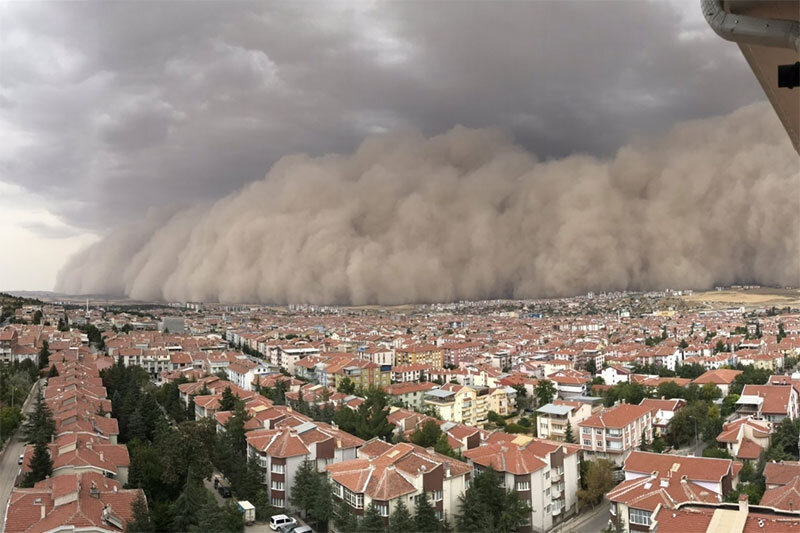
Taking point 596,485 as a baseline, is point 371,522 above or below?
above

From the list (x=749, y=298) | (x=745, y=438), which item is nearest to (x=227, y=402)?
(x=745, y=438)

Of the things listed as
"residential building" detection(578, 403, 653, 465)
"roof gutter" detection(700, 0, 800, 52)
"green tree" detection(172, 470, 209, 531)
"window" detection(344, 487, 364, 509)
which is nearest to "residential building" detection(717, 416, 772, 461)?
"residential building" detection(578, 403, 653, 465)

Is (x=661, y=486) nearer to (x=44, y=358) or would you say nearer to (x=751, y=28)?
(x=751, y=28)

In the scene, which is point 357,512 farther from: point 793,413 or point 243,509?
point 793,413

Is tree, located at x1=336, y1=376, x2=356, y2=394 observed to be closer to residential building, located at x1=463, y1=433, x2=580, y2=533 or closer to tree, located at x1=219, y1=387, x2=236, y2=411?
tree, located at x1=219, y1=387, x2=236, y2=411

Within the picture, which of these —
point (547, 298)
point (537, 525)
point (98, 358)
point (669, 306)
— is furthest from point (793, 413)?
point (547, 298)

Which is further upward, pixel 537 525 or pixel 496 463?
pixel 496 463
